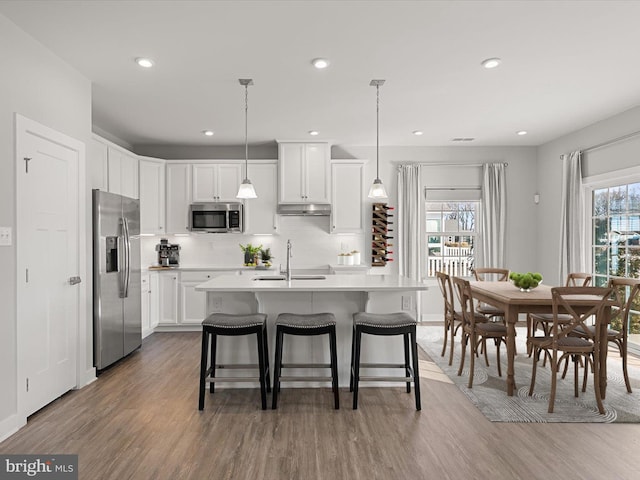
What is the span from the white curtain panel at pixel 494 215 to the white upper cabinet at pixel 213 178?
381cm

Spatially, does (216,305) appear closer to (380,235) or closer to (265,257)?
(265,257)

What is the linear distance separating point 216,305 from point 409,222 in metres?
3.71

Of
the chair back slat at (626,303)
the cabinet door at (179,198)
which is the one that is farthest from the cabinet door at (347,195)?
the chair back slat at (626,303)

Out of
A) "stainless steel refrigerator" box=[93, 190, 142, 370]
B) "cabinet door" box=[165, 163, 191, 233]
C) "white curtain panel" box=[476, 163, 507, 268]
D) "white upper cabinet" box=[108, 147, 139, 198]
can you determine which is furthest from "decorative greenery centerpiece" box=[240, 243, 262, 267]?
"white curtain panel" box=[476, 163, 507, 268]

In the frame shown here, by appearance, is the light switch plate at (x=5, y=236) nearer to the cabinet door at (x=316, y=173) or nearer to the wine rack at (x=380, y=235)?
the cabinet door at (x=316, y=173)

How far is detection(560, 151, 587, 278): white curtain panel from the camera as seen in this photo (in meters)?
5.31

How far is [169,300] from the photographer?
225 inches

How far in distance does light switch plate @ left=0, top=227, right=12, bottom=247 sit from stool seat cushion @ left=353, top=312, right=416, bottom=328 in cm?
248

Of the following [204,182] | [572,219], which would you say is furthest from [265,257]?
[572,219]

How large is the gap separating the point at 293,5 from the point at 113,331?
3445 mm

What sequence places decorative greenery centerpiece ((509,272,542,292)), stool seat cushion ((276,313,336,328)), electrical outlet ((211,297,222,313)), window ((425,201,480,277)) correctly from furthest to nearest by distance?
window ((425,201,480,277)), decorative greenery centerpiece ((509,272,542,292)), electrical outlet ((211,297,222,313)), stool seat cushion ((276,313,336,328))

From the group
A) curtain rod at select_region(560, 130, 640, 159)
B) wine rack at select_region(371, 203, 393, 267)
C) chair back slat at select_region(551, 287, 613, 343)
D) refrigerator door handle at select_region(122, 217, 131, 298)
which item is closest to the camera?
chair back slat at select_region(551, 287, 613, 343)

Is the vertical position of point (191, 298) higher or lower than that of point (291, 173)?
lower

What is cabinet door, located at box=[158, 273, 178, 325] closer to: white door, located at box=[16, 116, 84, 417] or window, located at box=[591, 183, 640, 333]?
white door, located at box=[16, 116, 84, 417]
